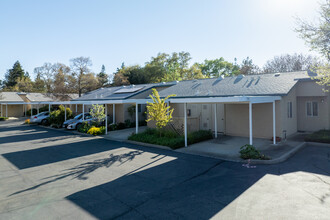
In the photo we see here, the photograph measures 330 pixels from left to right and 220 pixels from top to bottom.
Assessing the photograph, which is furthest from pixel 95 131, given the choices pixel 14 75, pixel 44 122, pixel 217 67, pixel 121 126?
pixel 14 75

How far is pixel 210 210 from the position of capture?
4.63 meters

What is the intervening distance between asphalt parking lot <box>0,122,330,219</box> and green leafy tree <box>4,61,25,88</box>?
204 feet

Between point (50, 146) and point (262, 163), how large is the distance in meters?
11.2

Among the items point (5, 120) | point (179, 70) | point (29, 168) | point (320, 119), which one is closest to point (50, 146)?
point (29, 168)

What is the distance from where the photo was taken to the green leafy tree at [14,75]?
59.1m

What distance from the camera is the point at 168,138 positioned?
488 inches

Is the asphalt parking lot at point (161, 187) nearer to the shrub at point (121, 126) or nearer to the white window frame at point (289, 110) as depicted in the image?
the white window frame at point (289, 110)

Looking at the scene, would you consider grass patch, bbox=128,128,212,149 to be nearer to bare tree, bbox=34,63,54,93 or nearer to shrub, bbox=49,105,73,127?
shrub, bbox=49,105,73,127

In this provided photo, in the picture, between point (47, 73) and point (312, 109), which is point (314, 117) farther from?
point (47, 73)

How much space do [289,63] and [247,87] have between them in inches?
1050

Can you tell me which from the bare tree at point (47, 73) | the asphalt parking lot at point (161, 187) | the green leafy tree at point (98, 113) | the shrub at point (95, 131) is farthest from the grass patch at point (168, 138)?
the bare tree at point (47, 73)

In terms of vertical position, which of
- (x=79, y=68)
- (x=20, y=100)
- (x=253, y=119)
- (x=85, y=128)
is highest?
(x=79, y=68)

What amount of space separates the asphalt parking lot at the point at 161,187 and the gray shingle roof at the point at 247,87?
4.15 metres

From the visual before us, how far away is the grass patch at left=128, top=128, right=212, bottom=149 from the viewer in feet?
37.0
